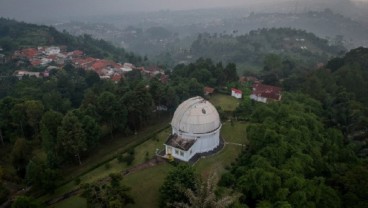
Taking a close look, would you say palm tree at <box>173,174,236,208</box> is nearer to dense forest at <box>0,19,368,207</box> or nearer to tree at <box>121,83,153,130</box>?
dense forest at <box>0,19,368,207</box>

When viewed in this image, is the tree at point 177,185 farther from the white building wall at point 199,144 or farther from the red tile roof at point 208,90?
the red tile roof at point 208,90

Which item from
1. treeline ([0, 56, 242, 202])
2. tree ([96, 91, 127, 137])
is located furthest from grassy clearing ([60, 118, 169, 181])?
tree ([96, 91, 127, 137])

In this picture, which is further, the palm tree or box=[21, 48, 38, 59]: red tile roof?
box=[21, 48, 38, 59]: red tile roof

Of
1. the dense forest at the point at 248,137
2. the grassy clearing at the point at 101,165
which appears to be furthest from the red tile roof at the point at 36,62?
the grassy clearing at the point at 101,165

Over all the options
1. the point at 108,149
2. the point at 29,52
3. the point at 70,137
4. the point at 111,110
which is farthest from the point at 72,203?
the point at 29,52

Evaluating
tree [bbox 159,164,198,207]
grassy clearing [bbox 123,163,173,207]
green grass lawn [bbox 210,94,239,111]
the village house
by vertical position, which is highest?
tree [bbox 159,164,198,207]

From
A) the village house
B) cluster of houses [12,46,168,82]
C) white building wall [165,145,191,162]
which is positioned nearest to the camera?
white building wall [165,145,191,162]
